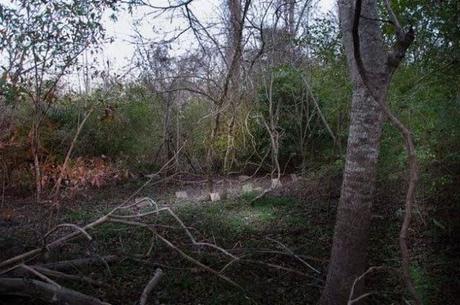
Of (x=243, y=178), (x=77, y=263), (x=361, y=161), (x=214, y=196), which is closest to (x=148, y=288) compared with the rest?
(x=77, y=263)

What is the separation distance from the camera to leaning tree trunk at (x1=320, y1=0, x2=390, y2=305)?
2.94m

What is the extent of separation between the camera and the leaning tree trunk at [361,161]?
2941mm

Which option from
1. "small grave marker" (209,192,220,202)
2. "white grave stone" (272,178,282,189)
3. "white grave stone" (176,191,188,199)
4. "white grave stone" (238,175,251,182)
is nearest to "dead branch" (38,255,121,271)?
"small grave marker" (209,192,220,202)

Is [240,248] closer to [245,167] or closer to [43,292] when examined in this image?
[43,292]

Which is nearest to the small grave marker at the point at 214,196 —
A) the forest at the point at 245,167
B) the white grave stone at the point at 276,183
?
the forest at the point at 245,167

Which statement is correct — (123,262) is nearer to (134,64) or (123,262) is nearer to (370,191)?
(370,191)

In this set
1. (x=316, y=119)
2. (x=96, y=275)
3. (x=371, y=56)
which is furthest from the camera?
(x=316, y=119)

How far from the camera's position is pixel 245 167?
9430mm

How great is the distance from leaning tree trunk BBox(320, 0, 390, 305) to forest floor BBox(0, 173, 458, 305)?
0.28m

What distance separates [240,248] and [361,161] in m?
1.76

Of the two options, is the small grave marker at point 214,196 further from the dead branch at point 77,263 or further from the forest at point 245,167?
the dead branch at point 77,263

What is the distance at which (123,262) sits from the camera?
4234mm

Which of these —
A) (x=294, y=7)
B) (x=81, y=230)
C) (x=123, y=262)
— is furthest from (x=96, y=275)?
(x=294, y=7)

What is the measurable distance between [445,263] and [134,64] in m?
5.56
